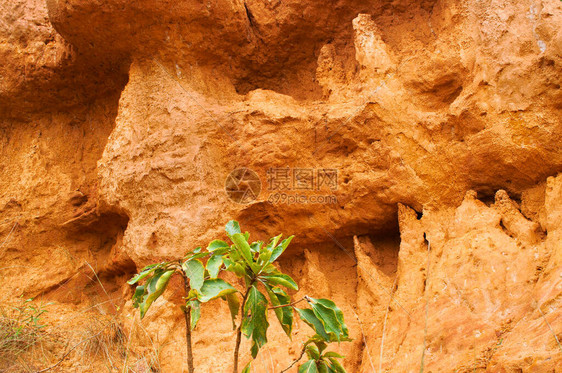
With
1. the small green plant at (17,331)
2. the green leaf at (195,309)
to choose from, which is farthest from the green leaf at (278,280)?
the small green plant at (17,331)

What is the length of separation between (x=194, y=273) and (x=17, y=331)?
175 centimetres

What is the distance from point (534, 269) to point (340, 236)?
→ 1.20 meters

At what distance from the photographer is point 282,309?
5.14 ft

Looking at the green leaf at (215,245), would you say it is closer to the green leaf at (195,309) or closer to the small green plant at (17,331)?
the green leaf at (195,309)

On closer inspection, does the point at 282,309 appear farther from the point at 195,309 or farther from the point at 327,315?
the point at 195,309

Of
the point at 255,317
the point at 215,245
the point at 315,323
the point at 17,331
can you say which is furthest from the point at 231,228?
the point at 17,331

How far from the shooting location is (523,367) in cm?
163

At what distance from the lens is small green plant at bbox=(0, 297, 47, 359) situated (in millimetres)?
2473

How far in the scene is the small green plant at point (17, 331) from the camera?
2.47 metres

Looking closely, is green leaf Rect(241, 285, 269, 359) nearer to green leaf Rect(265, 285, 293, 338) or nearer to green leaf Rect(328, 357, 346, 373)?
green leaf Rect(265, 285, 293, 338)

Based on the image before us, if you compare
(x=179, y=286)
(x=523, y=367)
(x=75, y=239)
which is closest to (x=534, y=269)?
(x=523, y=367)

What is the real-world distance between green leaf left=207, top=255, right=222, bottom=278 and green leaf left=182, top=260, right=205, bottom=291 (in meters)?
0.03

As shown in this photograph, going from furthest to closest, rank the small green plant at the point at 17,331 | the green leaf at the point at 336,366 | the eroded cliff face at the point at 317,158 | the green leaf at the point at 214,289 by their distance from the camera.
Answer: the small green plant at the point at 17,331 < the eroded cliff face at the point at 317,158 < the green leaf at the point at 336,366 < the green leaf at the point at 214,289

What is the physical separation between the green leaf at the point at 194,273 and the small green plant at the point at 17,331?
5.19 ft
